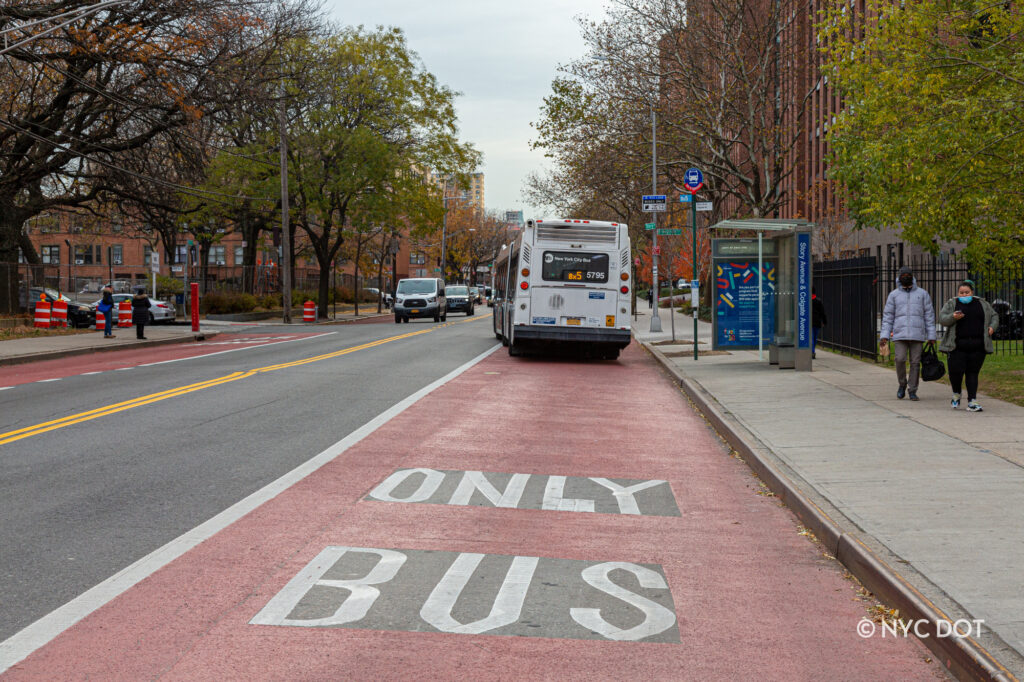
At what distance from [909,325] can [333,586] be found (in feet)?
34.5

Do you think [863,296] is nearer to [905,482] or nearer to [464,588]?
[905,482]

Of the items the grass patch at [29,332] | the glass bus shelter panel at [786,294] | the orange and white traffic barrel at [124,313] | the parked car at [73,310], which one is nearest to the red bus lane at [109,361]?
the grass patch at [29,332]

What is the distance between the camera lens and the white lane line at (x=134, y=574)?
4.76 m

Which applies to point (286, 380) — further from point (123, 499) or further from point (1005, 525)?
point (1005, 525)

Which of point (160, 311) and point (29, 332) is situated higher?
point (160, 311)

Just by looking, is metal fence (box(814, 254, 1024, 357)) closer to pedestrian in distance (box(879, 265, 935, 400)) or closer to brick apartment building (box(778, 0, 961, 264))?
pedestrian in distance (box(879, 265, 935, 400))

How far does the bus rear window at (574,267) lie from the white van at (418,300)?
1012 inches

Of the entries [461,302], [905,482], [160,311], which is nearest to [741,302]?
[905,482]

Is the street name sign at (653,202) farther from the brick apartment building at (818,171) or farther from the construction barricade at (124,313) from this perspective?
the construction barricade at (124,313)

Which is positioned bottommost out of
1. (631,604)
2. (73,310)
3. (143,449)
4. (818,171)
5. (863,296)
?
(631,604)

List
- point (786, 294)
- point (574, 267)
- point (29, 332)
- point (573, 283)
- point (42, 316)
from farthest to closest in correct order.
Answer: point (42, 316) < point (29, 332) < point (574, 267) < point (573, 283) < point (786, 294)

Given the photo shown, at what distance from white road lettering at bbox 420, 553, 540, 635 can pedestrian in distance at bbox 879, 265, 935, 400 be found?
922 cm

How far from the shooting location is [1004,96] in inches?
563

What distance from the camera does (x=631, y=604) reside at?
18.2 ft
